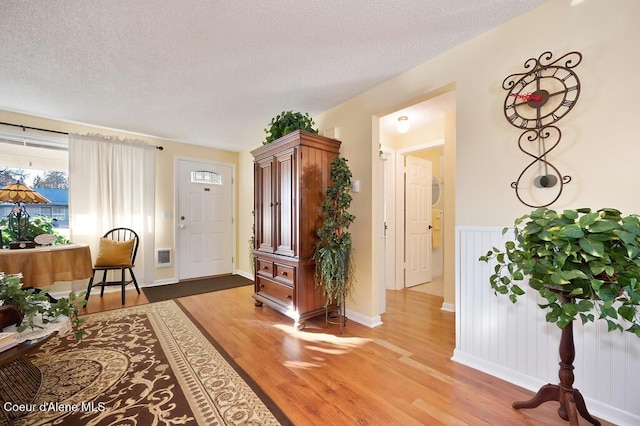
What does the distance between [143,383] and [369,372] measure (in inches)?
57.8

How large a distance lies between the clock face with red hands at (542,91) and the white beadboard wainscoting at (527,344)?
0.74 metres

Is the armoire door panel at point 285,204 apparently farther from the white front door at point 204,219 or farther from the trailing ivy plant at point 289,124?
the white front door at point 204,219

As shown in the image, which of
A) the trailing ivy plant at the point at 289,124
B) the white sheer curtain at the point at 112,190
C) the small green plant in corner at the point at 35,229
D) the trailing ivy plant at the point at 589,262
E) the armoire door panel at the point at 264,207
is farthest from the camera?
the white sheer curtain at the point at 112,190

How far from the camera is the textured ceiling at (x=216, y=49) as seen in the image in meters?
1.61

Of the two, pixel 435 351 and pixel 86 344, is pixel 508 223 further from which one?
pixel 86 344

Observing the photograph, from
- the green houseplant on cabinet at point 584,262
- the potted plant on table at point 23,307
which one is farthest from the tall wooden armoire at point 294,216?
the green houseplant on cabinet at point 584,262

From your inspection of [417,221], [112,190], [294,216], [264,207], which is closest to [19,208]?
[112,190]

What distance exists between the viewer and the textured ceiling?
1.61 m

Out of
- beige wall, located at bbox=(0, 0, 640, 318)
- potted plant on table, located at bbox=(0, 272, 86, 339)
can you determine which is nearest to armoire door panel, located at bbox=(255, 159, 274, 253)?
beige wall, located at bbox=(0, 0, 640, 318)

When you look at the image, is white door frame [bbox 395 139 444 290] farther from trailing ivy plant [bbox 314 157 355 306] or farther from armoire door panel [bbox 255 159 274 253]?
armoire door panel [bbox 255 159 274 253]

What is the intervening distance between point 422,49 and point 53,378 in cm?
345

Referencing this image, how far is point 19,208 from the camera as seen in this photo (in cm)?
289

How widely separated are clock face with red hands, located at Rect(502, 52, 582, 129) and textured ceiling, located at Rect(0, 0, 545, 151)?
1.30 feet

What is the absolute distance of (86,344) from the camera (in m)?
2.13
